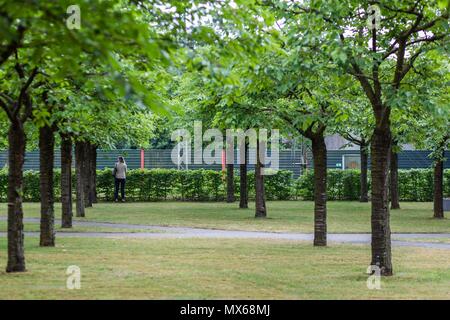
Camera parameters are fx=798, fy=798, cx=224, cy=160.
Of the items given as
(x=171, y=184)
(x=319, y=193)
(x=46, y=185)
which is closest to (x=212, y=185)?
(x=171, y=184)

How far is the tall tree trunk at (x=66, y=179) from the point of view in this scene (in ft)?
61.8

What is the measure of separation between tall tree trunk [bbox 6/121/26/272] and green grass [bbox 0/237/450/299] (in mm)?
264

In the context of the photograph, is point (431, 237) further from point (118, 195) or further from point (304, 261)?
point (118, 195)

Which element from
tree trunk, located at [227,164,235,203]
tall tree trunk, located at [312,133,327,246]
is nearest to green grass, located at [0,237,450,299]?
tall tree trunk, located at [312,133,327,246]

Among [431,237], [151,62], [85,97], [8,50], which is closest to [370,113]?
[431,237]

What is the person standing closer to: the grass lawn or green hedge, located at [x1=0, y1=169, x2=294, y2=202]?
green hedge, located at [x1=0, y1=169, x2=294, y2=202]

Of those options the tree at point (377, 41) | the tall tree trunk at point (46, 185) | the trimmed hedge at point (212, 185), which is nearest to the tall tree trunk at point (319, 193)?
the tree at point (377, 41)

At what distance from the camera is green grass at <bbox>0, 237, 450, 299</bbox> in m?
10.1

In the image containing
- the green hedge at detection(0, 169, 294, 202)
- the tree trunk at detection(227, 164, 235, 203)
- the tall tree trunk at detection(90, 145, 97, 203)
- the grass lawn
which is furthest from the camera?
the green hedge at detection(0, 169, 294, 202)

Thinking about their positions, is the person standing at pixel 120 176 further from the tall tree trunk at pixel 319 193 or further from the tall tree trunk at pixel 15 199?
the tall tree trunk at pixel 15 199

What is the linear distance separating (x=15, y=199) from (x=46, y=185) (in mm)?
3907
